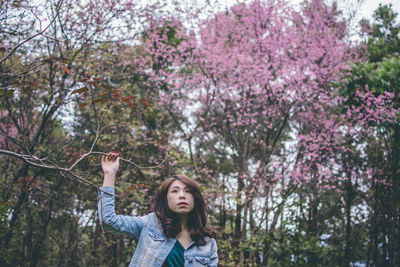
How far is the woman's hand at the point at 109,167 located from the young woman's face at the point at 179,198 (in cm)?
42

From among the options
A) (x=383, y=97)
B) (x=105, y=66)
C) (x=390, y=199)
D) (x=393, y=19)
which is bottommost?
(x=390, y=199)

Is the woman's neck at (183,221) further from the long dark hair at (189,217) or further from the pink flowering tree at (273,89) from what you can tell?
the pink flowering tree at (273,89)

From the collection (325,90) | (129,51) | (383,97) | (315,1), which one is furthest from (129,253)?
(315,1)

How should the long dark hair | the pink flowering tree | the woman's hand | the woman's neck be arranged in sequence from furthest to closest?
1. the pink flowering tree
2. the woman's neck
3. the long dark hair
4. the woman's hand

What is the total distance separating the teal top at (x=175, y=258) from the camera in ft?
5.69

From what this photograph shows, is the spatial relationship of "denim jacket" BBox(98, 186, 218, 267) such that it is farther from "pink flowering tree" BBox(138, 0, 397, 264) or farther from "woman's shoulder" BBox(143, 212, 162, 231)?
"pink flowering tree" BBox(138, 0, 397, 264)

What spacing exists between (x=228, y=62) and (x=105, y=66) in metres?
2.88

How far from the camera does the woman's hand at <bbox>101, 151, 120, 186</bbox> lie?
1.75m

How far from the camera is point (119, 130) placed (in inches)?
218

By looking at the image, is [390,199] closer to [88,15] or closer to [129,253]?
[129,253]

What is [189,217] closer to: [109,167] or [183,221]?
[183,221]

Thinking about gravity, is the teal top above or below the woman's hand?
below

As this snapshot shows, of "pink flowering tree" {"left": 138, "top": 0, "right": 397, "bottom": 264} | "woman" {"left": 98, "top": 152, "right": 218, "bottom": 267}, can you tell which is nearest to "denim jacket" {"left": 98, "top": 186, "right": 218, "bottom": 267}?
"woman" {"left": 98, "top": 152, "right": 218, "bottom": 267}

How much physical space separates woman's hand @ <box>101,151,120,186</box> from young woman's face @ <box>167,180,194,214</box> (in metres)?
0.42
